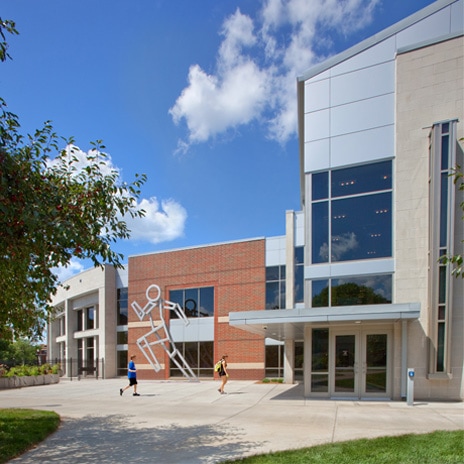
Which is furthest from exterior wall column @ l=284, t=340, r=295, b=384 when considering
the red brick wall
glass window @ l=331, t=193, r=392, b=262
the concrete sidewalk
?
glass window @ l=331, t=193, r=392, b=262

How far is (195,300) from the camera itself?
27328 mm

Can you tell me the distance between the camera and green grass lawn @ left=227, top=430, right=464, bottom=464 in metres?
6.46

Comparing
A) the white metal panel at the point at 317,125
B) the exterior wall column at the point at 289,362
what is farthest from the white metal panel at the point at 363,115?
the exterior wall column at the point at 289,362

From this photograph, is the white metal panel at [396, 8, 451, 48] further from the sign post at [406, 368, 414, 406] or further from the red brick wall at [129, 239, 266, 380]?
the red brick wall at [129, 239, 266, 380]

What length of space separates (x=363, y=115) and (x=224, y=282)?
13684 millimetres

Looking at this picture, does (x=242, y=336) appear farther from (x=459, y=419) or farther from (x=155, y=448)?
(x=155, y=448)

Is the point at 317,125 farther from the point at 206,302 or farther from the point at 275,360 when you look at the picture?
the point at 206,302

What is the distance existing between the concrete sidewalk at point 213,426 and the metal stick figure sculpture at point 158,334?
11901mm

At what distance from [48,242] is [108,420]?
21.8ft

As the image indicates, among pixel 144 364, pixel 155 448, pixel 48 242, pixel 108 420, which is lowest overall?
pixel 144 364

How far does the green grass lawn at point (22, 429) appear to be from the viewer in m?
7.71

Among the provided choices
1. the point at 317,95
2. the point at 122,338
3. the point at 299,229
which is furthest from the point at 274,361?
the point at 317,95

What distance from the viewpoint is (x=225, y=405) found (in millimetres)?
13742

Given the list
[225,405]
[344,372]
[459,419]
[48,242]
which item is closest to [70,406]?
[225,405]
